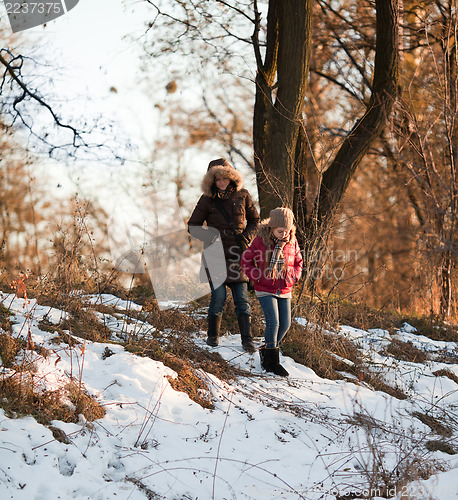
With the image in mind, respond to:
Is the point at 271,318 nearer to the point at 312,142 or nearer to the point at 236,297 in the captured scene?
the point at 236,297

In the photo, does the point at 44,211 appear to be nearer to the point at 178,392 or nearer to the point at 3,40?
the point at 3,40

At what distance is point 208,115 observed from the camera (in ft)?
64.8

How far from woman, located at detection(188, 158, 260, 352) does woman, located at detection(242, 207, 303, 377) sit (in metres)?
0.40

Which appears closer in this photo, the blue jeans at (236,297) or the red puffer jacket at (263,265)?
the red puffer jacket at (263,265)

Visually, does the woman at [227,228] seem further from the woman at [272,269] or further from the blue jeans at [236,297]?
the woman at [272,269]

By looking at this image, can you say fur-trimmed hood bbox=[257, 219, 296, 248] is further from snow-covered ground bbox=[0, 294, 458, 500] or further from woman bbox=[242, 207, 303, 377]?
snow-covered ground bbox=[0, 294, 458, 500]

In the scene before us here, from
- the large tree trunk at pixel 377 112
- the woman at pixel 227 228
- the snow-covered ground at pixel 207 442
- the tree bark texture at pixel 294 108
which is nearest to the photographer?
the snow-covered ground at pixel 207 442

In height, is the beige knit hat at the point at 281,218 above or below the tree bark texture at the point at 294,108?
below

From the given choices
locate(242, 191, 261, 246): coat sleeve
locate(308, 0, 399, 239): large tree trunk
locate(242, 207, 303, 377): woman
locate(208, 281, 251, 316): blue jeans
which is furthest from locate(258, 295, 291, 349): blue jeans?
locate(308, 0, 399, 239): large tree trunk

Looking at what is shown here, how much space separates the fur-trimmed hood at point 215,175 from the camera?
6023 millimetres

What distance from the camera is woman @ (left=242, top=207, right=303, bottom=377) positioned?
5535 millimetres

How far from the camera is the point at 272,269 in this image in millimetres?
5504

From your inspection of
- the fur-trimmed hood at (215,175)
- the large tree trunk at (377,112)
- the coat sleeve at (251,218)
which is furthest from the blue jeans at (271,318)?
the large tree trunk at (377,112)

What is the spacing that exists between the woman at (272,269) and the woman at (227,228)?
396 mm
